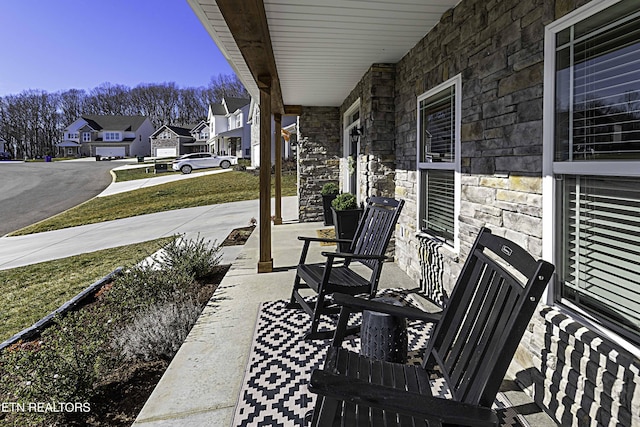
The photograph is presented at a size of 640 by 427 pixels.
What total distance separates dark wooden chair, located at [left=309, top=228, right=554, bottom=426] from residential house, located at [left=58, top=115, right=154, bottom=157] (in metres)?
51.3

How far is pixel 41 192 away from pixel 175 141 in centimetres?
2317

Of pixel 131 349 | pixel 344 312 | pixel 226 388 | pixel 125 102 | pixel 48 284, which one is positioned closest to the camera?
pixel 344 312

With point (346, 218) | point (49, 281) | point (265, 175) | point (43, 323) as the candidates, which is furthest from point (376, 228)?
point (49, 281)

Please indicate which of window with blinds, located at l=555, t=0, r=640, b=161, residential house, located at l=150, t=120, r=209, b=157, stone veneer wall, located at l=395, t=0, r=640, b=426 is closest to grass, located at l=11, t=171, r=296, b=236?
stone veneer wall, located at l=395, t=0, r=640, b=426

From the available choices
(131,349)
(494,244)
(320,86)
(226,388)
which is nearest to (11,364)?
(131,349)

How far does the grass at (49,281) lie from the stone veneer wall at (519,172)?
160 inches

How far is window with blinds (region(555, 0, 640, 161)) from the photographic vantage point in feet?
5.20

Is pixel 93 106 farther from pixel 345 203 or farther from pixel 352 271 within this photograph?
pixel 352 271

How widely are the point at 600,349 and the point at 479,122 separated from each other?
1.60 metres

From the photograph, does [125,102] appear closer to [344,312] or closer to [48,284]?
[48,284]

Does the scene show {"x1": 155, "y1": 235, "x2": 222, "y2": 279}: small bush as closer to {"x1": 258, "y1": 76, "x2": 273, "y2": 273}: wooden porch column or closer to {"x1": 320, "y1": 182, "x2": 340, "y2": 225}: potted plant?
{"x1": 258, "y1": 76, "x2": 273, "y2": 273}: wooden porch column

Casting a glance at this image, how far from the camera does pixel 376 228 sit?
3449 mm

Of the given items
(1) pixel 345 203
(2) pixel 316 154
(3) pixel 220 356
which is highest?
(2) pixel 316 154

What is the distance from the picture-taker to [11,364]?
2.52 meters
